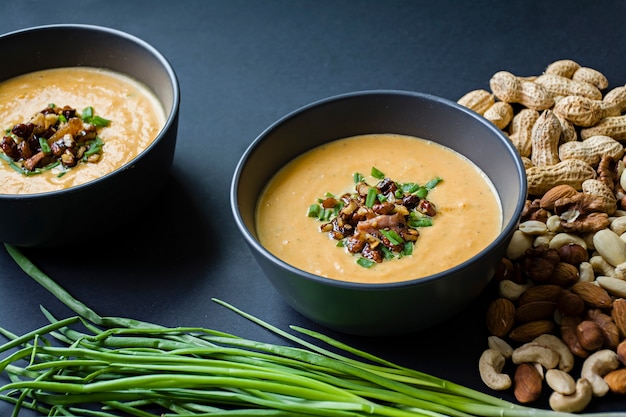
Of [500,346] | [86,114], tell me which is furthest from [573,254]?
[86,114]

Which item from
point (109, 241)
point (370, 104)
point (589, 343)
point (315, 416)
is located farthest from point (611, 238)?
point (109, 241)

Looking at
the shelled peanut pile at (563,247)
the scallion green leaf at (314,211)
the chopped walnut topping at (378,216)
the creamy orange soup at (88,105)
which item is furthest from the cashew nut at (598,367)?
the creamy orange soup at (88,105)

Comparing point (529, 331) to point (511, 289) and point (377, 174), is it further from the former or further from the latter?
point (377, 174)

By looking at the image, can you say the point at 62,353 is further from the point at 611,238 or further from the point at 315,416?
the point at 611,238

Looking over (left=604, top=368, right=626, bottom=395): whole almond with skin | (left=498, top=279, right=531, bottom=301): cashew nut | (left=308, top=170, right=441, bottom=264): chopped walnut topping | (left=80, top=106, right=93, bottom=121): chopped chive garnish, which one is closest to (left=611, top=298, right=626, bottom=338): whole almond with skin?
(left=604, top=368, right=626, bottom=395): whole almond with skin

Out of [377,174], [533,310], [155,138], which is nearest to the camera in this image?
[533,310]

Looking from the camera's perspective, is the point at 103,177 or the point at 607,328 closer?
the point at 607,328

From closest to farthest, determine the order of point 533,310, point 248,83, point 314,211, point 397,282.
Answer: point 397,282, point 533,310, point 314,211, point 248,83
